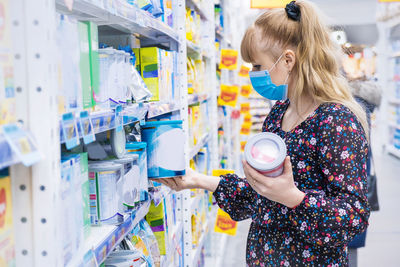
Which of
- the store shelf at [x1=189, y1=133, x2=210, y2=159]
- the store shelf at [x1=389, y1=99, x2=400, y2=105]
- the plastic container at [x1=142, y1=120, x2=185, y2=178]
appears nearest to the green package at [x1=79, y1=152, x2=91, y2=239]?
the plastic container at [x1=142, y1=120, x2=185, y2=178]

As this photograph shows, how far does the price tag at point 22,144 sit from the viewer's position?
773 mm

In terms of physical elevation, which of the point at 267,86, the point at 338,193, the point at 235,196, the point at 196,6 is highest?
the point at 196,6

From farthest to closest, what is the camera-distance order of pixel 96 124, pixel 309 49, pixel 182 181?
pixel 182 181, pixel 309 49, pixel 96 124

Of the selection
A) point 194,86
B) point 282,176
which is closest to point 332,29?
point 282,176

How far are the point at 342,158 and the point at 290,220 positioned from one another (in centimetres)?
30

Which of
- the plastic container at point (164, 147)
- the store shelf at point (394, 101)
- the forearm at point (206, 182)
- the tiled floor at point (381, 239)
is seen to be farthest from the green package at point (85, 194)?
the store shelf at point (394, 101)

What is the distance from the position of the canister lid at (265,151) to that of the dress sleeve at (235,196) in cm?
56

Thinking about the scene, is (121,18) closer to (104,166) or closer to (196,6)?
(104,166)

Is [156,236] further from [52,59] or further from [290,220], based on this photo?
[52,59]

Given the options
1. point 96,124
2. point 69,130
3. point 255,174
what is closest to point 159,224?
point 255,174

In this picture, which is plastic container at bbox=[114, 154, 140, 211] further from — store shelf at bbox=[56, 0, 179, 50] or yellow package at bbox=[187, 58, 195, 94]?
yellow package at bbox=[187, 58, 195, 94]

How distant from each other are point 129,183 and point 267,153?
1.54ft

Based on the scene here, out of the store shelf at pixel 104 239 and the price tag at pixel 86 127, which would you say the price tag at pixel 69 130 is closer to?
the price tag at pixel 86 127

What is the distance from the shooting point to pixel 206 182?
1938mm
